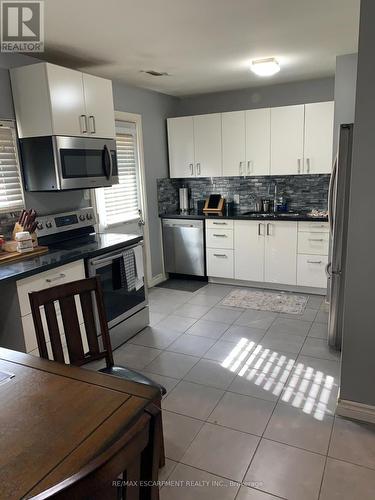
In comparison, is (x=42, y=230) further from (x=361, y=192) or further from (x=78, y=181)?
(x=361, y=192)

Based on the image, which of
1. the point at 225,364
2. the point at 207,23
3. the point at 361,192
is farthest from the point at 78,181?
the point at 361,192

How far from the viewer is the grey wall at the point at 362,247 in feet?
5.98

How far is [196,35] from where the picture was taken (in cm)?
270

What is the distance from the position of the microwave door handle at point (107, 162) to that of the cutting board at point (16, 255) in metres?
0.90

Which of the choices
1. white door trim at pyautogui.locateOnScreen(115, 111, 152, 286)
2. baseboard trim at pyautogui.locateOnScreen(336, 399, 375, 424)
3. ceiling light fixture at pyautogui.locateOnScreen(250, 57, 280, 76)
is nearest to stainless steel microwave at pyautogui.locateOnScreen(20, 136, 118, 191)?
white door trim at pyautogui.locateOnScreen(115, 111, 152, 286)

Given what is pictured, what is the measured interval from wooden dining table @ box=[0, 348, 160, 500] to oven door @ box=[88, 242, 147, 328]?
1.46m

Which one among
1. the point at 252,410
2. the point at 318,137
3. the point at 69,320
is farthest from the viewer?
the point at 318,137

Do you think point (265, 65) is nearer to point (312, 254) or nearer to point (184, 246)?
point (312, 254)

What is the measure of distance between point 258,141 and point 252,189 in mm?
693

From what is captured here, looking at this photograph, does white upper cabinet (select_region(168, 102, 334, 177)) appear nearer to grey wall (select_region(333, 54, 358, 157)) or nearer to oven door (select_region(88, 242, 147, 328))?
grey wall (select_region(333, 54, 358, 157))

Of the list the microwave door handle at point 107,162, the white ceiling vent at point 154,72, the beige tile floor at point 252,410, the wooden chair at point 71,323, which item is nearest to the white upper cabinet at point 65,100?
the microwave door handle at point 107,162

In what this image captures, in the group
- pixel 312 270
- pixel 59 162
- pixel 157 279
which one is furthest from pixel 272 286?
pixel 59 162

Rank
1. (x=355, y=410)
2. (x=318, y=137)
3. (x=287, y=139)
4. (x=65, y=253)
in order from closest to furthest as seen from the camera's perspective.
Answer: (x=355, y=410) < (x=65, y=253) < (x=318, y=137) < (x=287, y=139)

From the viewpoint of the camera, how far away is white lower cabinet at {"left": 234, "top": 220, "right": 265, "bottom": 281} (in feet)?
14.5
